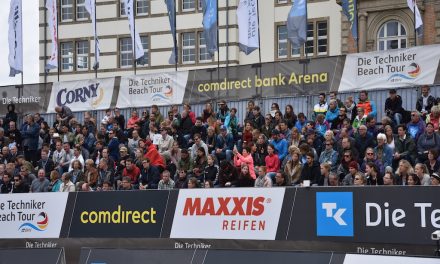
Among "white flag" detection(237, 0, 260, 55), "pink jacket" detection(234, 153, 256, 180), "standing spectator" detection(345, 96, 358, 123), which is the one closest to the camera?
"pink jacket" detection(234, 153, 256, 180)

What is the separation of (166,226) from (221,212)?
1.45m

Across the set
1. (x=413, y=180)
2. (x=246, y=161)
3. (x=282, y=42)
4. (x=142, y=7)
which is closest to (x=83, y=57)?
(x=142, y=7)

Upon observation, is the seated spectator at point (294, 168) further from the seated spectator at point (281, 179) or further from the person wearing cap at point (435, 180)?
the person wearing cap at point (435, 180)

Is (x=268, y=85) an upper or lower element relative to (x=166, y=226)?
upper

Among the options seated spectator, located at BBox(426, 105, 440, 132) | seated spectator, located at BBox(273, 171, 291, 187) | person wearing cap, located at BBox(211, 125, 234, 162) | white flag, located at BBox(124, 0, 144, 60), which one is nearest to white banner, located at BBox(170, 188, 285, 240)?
seated spectator, located at BBox(273, 171, 291, 187)

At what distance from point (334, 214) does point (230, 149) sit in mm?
6369

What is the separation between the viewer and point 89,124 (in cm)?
2784

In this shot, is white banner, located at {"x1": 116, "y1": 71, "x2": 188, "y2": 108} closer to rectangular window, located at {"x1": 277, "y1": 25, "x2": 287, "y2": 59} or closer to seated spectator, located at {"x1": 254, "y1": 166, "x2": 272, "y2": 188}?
seated spectator, located at {"x1": 254, "y1": 166, "x2": 272, "y2": 188}

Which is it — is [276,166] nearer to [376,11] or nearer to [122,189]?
[122,189]

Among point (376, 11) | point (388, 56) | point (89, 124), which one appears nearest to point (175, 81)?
point (89, 124)

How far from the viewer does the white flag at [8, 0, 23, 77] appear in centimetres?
3666

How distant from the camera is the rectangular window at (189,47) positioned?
46.3m

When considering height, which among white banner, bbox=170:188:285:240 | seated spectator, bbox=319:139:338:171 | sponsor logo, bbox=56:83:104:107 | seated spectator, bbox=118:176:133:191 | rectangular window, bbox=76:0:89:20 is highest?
rectangular window, bbox=76:0:89:20

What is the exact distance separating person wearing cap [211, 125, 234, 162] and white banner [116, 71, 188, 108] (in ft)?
14.8
